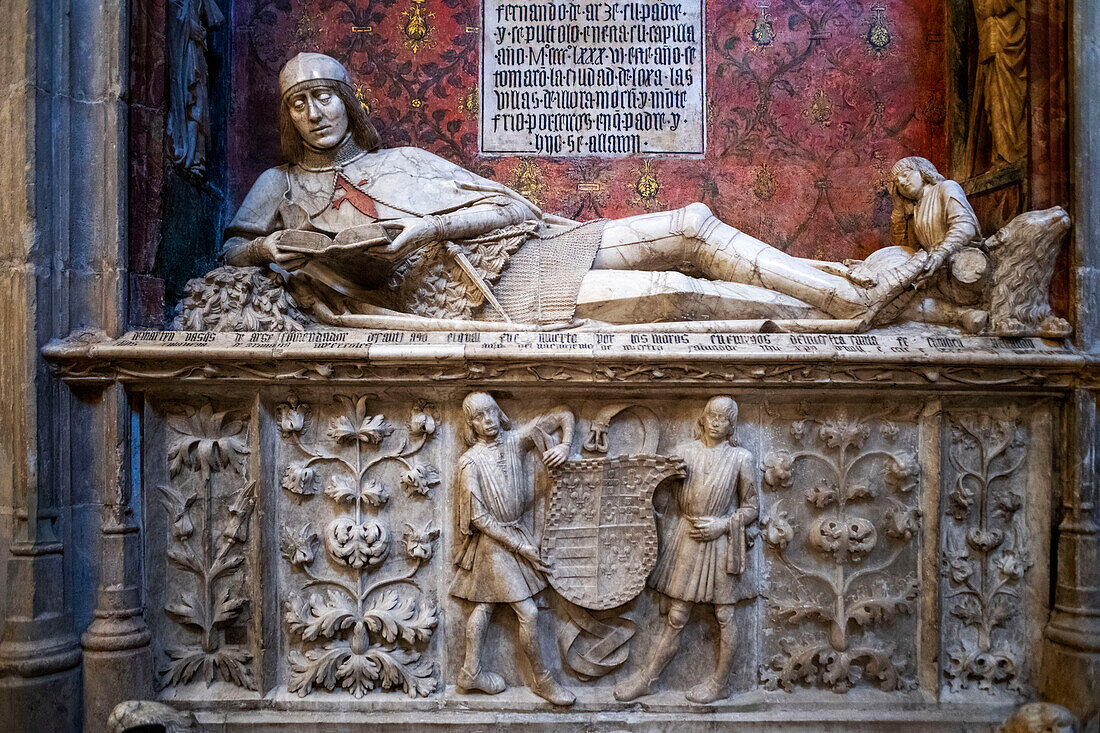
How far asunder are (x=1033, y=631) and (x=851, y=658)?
76 cm

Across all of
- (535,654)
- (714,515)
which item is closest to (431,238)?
(714,515)

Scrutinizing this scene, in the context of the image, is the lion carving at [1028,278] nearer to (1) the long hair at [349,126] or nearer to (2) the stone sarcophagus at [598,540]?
(2) the stone sarcophagus at [598,540]

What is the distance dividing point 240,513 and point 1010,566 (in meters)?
3.10

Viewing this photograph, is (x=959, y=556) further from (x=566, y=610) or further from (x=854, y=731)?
(x=566, y=610)

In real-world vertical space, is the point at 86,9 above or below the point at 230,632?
above

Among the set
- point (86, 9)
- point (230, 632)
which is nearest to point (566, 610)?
point (230, 632)

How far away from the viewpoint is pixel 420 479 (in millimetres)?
3111

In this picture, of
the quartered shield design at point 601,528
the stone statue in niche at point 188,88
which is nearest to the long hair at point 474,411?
the quartered shield design at point 601,528

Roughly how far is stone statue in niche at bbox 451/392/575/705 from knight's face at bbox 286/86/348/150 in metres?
1.49

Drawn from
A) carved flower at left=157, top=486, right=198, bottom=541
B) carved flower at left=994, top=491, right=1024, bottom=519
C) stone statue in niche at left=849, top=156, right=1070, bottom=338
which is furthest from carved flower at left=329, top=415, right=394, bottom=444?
carved flower at left=994, top=491, right=1024, bottom=519

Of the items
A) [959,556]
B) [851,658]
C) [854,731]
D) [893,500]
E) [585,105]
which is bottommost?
[854,731]

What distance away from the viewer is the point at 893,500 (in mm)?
3166

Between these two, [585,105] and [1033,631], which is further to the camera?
[585,105]

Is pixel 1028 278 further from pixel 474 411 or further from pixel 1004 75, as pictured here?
pixel 474 411
